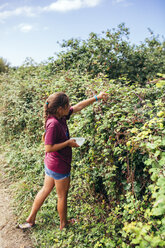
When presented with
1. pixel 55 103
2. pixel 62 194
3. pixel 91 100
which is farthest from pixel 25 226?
pixel 91 100

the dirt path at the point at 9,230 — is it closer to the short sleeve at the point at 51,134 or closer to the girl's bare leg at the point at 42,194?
the girl's bare leg at the point at 42,194

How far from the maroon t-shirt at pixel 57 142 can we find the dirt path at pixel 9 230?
123cm

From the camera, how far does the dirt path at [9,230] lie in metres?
3.20

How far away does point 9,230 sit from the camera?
347 cm

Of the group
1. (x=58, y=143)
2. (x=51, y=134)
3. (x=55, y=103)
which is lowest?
(x=58, y=143)

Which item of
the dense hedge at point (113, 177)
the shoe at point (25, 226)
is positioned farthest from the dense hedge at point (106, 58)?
the shoe at point (25, 226)

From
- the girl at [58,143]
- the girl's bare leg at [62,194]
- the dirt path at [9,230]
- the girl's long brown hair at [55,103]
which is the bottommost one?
the dirt path at [9,230]

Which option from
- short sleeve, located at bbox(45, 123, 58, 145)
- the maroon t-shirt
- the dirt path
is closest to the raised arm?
the maroon t-shirt

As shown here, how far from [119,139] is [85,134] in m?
0.77

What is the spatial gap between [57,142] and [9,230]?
177 centimetres

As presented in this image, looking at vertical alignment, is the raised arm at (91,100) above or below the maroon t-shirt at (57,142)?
above

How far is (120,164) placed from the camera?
306cm

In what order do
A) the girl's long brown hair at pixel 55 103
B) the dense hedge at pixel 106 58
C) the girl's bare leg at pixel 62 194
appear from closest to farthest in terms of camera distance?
the girl's long brown hair at pixel 55 103
the girl's bare leg at pixel 62 194
the dense hedge at pixel 106 58

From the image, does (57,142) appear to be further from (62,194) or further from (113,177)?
(113,177)
